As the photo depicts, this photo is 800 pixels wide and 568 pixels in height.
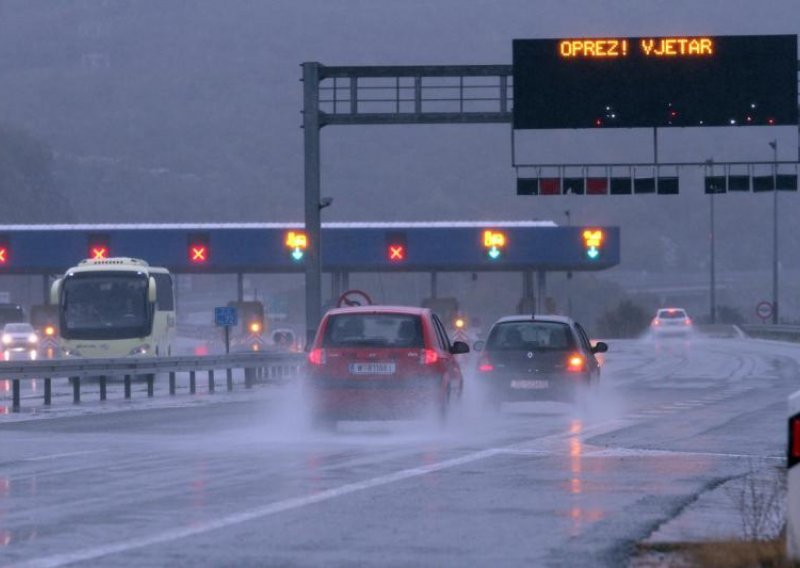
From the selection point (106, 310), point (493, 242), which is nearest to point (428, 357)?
point (106, 310)

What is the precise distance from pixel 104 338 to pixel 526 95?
43.3ft

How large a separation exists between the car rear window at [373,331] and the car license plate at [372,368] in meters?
0.24

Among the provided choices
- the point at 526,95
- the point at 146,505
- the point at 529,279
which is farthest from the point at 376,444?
the point at 529,279

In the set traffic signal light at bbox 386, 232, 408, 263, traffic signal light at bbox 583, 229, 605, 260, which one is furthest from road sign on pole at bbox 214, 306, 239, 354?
traffic signal light at bbox 386, 232, 408, 263

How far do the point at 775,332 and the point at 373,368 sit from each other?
60747mm

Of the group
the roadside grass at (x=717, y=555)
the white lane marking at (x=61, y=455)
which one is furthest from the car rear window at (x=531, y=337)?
the roadside grass at (x=717, y=555)

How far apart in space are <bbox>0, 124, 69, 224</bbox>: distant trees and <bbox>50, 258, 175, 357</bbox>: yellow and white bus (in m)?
118

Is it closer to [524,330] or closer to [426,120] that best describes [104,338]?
[426,120]

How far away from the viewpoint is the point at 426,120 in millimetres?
39031

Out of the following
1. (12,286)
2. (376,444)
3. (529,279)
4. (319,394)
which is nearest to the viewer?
(376,444)

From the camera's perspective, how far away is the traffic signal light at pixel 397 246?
205ft

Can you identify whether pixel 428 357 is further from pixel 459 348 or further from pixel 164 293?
pixel 164 293

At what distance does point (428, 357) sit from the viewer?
22094mm

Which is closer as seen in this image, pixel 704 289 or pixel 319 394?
pixel 319 394
